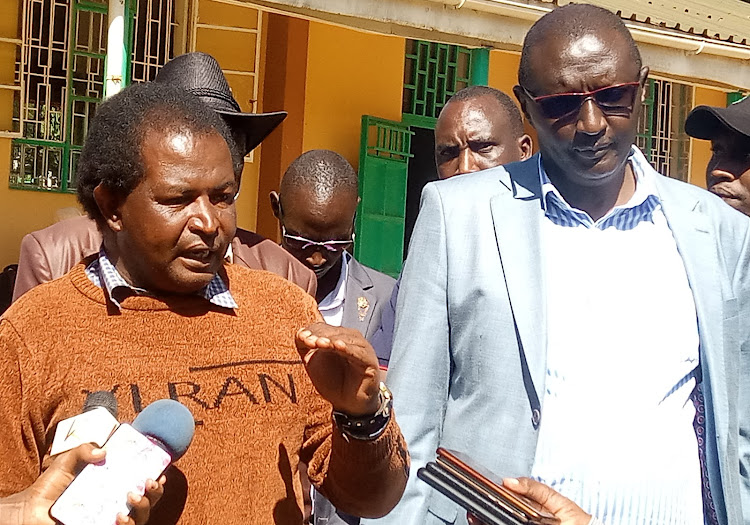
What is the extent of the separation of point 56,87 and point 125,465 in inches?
272

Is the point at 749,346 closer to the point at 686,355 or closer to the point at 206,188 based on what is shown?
the point at 686,355

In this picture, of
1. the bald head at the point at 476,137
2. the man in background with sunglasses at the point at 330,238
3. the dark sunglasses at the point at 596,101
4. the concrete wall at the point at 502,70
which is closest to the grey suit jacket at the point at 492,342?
the dark sunglasses at the point at 596,101

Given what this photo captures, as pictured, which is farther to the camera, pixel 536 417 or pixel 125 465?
pixel 536 417

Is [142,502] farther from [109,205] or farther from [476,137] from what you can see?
[476,137]

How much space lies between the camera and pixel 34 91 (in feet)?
27.8

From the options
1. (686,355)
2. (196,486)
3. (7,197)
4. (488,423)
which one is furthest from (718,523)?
(7,197)

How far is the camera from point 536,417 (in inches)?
117

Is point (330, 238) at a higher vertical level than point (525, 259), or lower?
lower

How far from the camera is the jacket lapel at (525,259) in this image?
2.98 meters

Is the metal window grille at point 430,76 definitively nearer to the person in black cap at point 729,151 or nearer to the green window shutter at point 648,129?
the green window shutter at point 648,129

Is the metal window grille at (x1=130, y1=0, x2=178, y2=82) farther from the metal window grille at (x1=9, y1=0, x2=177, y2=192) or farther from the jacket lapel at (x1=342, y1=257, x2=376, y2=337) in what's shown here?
the jacket lapel at (x1=342, y1=257, x2=376, y2=337)

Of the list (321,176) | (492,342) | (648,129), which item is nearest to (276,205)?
(321,176)

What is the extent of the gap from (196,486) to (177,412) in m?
0.26

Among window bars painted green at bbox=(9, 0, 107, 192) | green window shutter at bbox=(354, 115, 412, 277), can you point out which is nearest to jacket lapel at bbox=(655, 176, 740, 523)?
window bars painted green at bbox=(9, 0, 107, 192)
